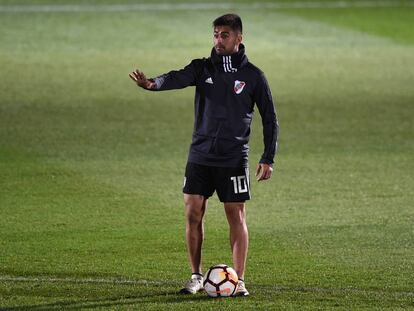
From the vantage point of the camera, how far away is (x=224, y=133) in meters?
10.7

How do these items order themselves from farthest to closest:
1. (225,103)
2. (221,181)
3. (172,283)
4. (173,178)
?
(173,178)
(172,283)
(221,181)
(225,103)

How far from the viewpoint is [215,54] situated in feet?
35.0

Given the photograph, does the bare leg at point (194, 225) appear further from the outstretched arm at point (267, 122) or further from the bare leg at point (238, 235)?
the outstretched arm at point (267, 122)

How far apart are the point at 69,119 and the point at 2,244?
8.12 metres

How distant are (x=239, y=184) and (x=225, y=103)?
65 cm

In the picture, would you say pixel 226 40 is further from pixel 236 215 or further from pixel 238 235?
pixel 238 235

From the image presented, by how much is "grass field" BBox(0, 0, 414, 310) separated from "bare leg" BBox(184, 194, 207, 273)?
297mm

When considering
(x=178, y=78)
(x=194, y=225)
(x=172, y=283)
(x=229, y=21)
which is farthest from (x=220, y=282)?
(x=229, y=21)

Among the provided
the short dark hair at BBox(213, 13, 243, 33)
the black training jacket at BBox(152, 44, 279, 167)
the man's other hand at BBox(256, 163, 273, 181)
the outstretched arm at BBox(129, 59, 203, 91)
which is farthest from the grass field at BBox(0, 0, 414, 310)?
the short dark hair at BBox(213, 13, 243, 33)

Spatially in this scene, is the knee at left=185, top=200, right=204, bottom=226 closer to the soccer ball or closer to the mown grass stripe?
the soccer ball

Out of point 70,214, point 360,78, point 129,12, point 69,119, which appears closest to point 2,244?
point 70,214

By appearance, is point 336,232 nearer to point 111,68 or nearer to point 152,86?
point 152,86

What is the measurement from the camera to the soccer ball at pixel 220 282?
34.4 ft

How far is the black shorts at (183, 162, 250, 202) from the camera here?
35.1 ft
